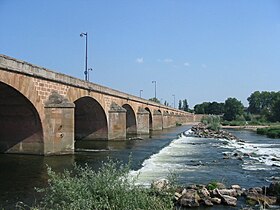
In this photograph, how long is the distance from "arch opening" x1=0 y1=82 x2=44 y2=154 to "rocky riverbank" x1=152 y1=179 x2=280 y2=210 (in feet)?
33.6

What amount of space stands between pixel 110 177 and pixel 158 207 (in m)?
0.99

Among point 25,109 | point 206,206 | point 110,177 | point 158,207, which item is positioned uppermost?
point 25,109

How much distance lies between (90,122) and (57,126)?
12459 millimetres

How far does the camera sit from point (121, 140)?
31484 mm

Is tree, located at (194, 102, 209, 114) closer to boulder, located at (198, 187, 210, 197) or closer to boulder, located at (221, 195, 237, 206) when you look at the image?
boulder, located at (198, 187, 210, 197)

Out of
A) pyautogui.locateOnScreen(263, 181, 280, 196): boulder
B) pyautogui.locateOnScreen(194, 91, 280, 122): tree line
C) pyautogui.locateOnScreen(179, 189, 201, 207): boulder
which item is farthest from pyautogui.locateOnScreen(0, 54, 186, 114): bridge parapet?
pyautogui.locateOnScreen(194, 91, 280, 122): tree line

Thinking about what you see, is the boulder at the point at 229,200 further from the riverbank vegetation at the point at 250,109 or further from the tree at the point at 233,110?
the tree at the point at 233,110

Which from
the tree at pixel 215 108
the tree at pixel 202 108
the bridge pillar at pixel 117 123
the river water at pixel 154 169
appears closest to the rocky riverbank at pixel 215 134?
the bridge pillar at pixel 117 123

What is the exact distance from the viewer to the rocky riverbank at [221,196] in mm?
9633

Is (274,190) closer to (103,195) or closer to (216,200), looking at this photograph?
(216,200)

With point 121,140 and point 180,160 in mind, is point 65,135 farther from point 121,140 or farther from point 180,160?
point 121,140

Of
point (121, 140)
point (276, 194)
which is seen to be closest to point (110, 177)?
point (276, 194)

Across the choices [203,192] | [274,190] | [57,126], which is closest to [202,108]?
[57,126]

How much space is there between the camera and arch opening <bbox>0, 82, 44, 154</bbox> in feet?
60.6
